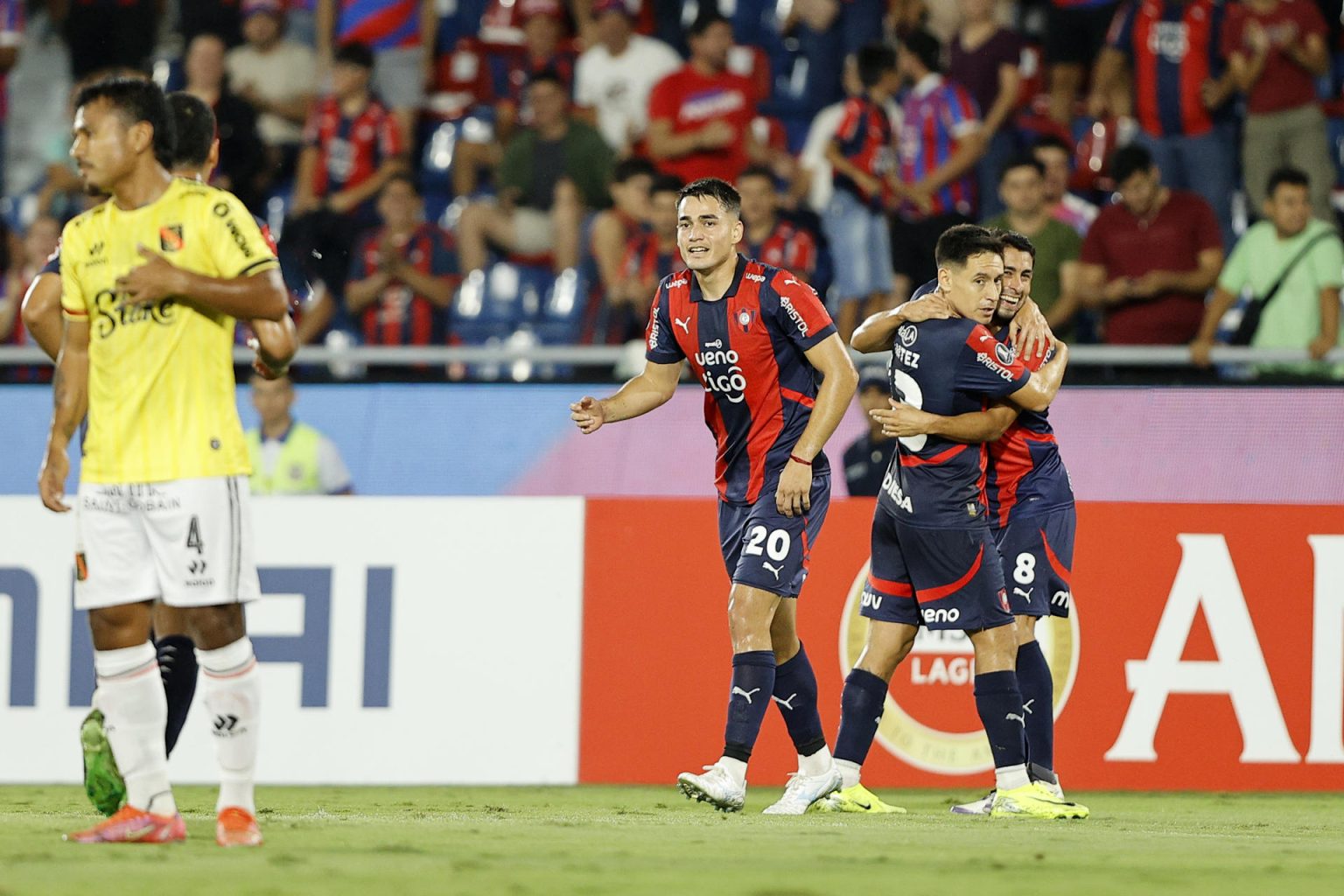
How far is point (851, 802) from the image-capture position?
7094 mm

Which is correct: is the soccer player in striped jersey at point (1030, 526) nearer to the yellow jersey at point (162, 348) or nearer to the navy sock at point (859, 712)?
the navy sock at point (859, 712)

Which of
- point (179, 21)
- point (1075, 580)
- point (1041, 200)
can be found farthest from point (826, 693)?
point (179, 21)

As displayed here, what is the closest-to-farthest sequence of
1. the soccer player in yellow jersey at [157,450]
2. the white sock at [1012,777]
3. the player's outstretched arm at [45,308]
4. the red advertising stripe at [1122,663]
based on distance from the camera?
the soccer player in yellow jersey at [157,450] < the player's outstretched arm at [45,308] < the white sock at [1012,777] < the red advertising stripe at [1122,663]

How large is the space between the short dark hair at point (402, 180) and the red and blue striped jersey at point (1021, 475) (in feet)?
19.6

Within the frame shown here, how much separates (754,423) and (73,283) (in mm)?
2680

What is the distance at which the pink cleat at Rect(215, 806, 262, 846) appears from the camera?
505 centimetres

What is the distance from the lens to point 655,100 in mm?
12898

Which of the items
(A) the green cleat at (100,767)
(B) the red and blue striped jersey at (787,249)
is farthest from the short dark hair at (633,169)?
(A) the green cleat at (100,767)

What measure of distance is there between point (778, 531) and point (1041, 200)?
5.17m

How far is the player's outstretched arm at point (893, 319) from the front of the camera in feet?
22.5

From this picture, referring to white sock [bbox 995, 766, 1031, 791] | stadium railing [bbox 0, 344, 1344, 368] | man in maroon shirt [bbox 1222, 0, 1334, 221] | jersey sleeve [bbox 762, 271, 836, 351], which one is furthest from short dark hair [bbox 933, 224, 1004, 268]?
man in maroon shirt [bbox 1222, 0, 1334, 221]

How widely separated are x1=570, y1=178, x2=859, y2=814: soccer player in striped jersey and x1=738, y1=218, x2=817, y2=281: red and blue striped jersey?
4180 mm

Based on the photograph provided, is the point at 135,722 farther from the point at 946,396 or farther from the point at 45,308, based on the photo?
the point at 946,396

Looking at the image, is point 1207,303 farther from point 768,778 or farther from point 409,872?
point 409,872
